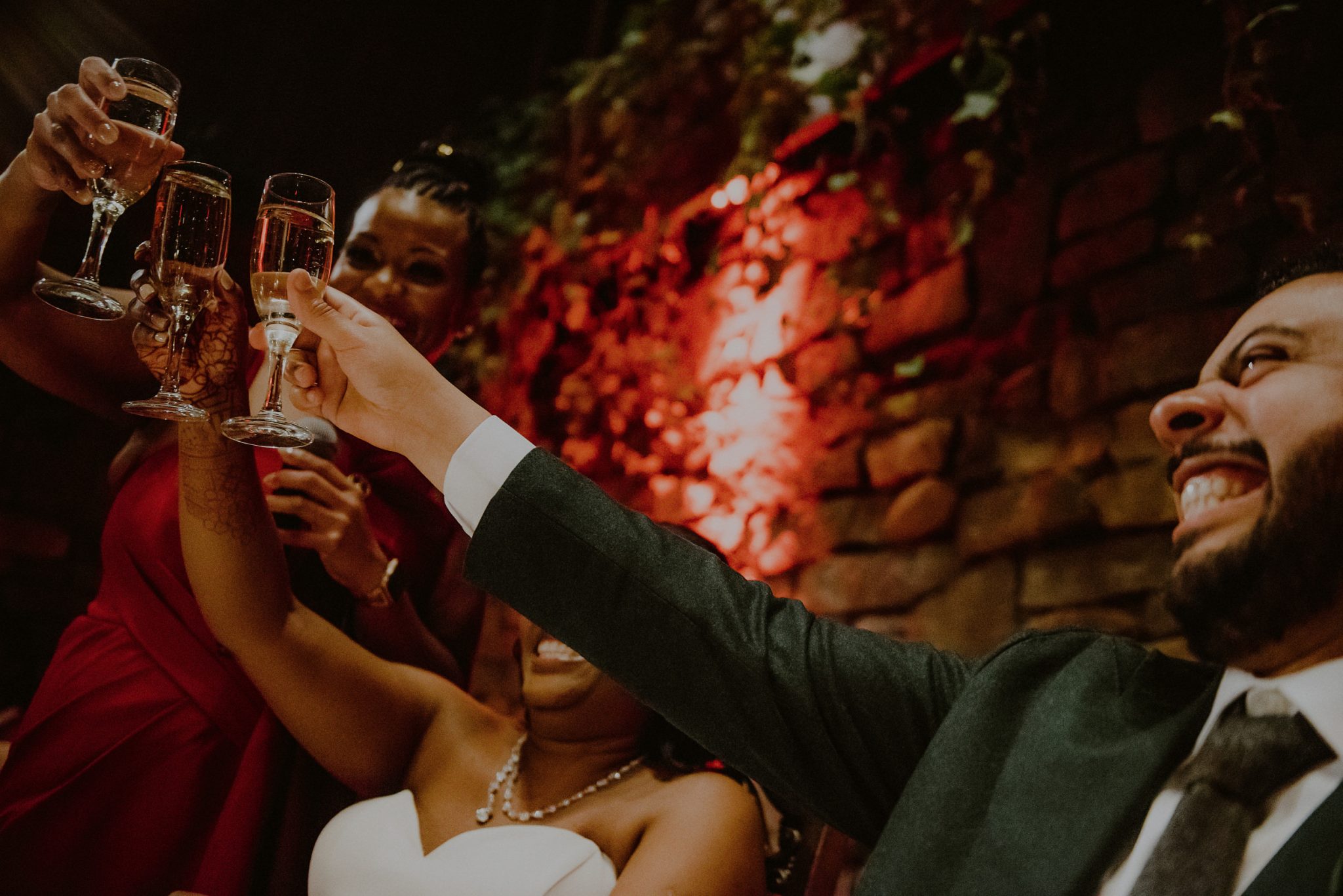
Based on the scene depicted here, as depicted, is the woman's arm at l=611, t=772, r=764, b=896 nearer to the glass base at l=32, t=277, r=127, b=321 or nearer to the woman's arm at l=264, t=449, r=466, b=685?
the woman's arm at l=264, t=449, r=466, b=685

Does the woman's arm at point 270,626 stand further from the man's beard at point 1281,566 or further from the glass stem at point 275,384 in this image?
the man's beard at point 1281,566

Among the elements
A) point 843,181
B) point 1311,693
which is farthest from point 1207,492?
point 843,181

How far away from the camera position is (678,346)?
354cm

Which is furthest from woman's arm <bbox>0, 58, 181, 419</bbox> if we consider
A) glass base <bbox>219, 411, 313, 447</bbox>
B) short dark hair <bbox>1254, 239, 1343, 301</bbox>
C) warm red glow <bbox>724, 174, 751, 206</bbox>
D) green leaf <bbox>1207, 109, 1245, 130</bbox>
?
warm red glow <bbox>724, 174, 751, 206</bbox>

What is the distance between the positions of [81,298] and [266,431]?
0.89 feet

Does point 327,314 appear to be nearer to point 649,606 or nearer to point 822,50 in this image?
point 649,606

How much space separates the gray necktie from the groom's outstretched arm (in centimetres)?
29

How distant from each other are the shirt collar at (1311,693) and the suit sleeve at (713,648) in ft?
0.90

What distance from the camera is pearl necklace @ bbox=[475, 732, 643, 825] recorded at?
1.48 metres

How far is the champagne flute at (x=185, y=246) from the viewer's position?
44.4 inches

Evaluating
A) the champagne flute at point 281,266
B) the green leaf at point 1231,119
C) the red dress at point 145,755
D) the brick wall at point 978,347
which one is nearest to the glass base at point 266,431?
A: the champagne flute at point 281,266

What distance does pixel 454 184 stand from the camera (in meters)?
1.84

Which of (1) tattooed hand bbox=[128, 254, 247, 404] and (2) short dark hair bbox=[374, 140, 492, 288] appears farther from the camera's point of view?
(2) short dark hair bbox=[374, 140, 492, 288]

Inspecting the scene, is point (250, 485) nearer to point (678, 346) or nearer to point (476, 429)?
point (476, 429)
